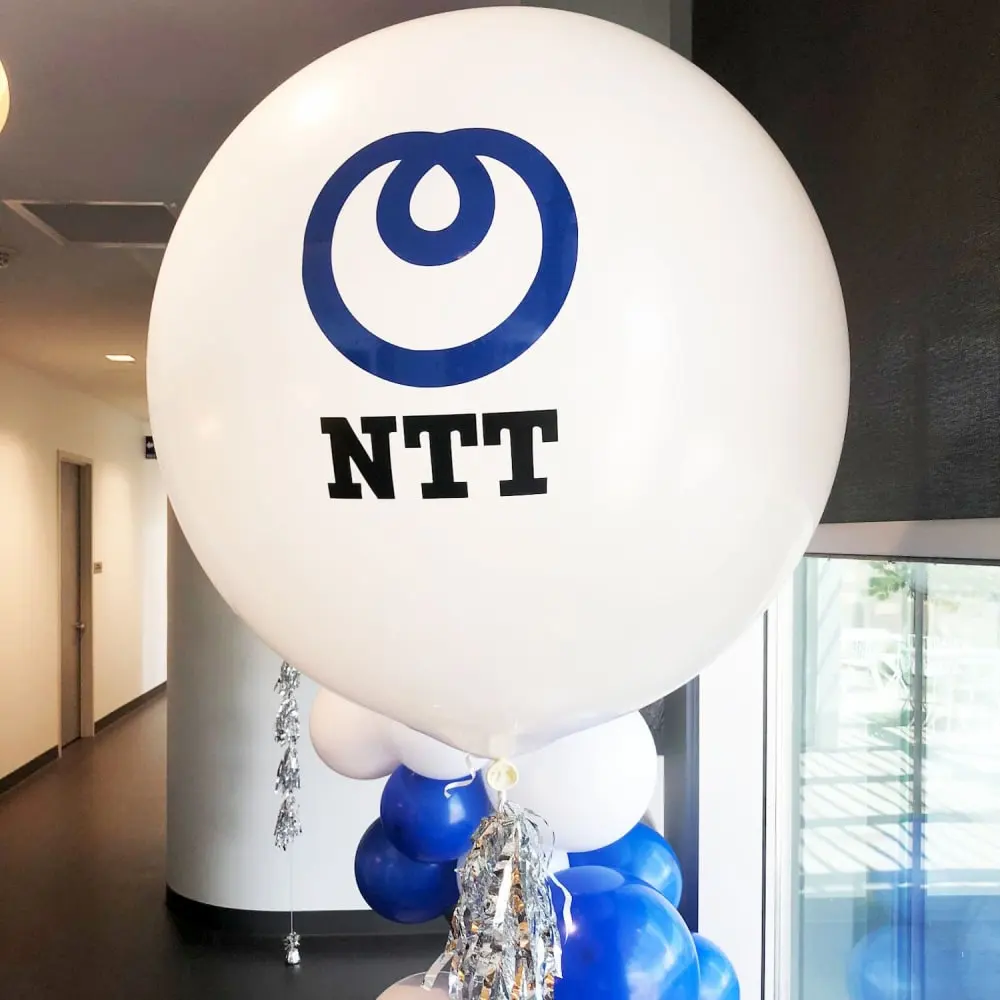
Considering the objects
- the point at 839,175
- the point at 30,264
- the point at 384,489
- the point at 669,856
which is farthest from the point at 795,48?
the point at 30,264

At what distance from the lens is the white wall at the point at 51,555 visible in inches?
210

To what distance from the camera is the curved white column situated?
3.41m

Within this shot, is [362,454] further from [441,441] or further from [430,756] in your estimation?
[430,756]

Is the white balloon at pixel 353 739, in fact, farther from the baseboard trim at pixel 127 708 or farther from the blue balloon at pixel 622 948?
the baseboard trim at pixel 127 708

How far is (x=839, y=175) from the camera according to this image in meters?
1.06

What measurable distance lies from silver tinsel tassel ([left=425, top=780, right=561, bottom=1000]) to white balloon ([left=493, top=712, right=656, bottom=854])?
258mm

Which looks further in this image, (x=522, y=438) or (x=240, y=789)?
(x=240, y=789)

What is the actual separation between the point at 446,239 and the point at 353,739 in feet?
3.16

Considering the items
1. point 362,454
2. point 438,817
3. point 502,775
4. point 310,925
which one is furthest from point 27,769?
point 362,454

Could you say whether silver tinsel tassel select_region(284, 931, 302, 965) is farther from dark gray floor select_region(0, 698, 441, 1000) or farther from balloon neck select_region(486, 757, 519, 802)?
balloon neck select_region(486, 757, 519, 802)

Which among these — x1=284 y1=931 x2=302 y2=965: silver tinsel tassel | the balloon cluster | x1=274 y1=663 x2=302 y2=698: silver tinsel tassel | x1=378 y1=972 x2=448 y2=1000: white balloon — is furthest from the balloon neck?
x1=284 y1=931 x2=302 y2=965: silver tinsel tassel

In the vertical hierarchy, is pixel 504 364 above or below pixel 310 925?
above

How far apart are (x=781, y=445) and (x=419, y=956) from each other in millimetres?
3132

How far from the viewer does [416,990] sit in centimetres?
107
